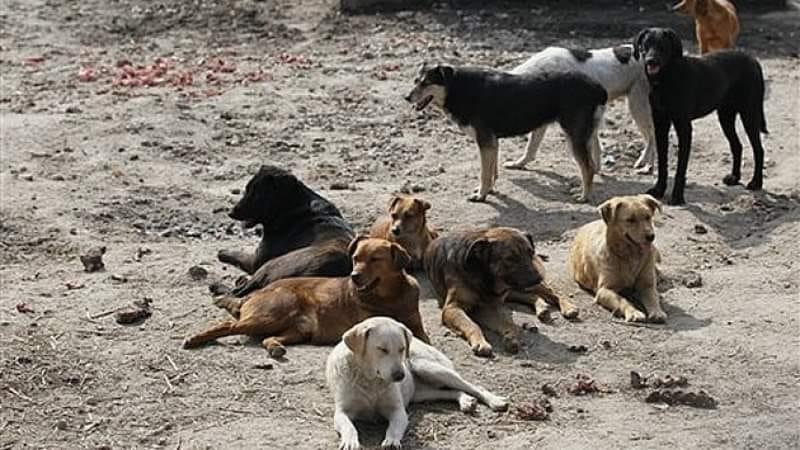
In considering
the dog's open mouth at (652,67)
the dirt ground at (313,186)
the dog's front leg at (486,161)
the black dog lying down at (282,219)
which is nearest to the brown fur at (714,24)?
the dirt ground at (313,186)

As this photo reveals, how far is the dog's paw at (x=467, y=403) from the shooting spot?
292 inches

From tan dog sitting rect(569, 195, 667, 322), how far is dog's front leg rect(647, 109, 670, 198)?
93.4 inches

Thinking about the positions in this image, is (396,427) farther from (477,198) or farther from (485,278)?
(477,198)

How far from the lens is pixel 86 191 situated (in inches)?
470

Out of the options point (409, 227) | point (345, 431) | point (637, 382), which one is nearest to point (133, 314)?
point (409, 227)

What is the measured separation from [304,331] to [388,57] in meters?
8.40

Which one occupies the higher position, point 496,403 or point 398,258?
point 398,258

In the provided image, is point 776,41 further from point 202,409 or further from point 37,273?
point 202,409

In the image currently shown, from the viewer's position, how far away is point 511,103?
39.0 ft

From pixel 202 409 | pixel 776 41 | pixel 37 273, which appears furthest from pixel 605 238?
pixel 776 41

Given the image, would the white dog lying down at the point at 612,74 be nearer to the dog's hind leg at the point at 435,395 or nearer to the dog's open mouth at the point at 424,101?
the dog's open mouth at the point at 424,101

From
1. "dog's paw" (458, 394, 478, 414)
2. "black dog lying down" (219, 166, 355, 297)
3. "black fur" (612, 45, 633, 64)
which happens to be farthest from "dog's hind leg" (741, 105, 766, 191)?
"dog's paw" (458, 394, 478, 414)

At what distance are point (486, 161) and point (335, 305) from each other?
368 cm

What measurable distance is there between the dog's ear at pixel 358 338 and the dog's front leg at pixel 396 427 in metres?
0.33
